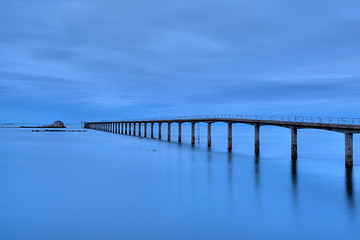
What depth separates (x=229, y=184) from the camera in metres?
29.4

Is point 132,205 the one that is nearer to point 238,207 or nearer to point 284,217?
point 238,207

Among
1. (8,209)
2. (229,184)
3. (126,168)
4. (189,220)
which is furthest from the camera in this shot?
(126,168)

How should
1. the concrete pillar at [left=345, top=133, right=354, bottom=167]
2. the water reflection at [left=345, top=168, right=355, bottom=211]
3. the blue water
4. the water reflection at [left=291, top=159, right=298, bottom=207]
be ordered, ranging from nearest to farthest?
1. the blue water
2. the water reflection at [left=345, top=168, right=355, bottom=211]
3. the water reflection at [left=291, top=159, right=298, bottom=207]
4. the concrete pillar at [left=345, top=133, right=354, bottom=167]

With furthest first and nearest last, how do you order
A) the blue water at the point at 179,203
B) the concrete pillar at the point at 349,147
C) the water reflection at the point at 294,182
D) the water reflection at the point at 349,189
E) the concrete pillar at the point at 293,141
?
the concrete pillar at the point at 293,141, the concrete pillar at the point at 349,147, the water reflection at the point at 294,182, the water reflection at the point at 349,189, the blue water at the point at 179,203

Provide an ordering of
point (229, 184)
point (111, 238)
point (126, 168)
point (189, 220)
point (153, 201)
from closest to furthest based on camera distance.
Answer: point (111, 238), point (189, 220), point (153, 201), point (229, 184), point (126, 168)

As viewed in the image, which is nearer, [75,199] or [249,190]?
[75,199]

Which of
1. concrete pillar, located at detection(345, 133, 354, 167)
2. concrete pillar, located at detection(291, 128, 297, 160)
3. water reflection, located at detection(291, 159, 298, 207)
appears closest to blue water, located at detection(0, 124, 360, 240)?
water reflection, located at detection(291, 159, 298, 207)

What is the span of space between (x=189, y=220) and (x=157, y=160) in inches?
1105

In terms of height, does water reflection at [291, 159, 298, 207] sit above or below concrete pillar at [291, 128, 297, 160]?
below

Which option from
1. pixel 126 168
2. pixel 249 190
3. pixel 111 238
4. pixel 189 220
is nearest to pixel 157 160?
pixel 126 168

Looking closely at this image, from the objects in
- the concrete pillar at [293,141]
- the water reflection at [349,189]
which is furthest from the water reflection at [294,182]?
the water reflection at [349,189]

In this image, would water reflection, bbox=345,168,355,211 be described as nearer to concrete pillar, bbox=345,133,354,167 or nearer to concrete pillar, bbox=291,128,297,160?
concrete pillar, bbox=345,133,354,167

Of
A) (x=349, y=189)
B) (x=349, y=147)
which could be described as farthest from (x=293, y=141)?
(x=349, y=189)

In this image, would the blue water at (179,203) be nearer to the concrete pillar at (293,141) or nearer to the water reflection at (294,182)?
the water reflection at (294,182)
